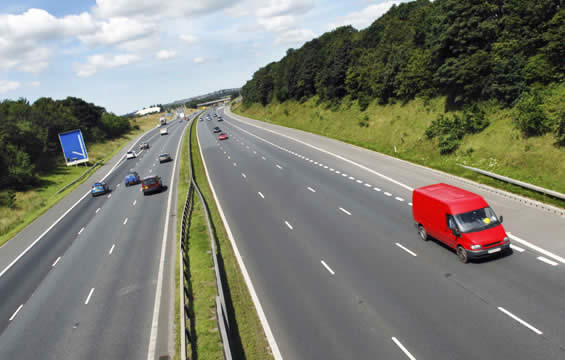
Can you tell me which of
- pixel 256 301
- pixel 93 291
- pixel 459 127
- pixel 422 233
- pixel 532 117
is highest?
pixel 532 117

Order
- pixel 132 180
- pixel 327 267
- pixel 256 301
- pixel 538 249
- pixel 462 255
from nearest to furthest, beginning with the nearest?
pixel 256 301
pixel 462 255
pixel 538 249
pixel 327 267
pixel 132 180

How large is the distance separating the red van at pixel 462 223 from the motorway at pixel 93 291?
11424 mm

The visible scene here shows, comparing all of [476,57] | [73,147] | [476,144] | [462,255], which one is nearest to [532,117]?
[476,144]

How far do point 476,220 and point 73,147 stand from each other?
57552mm

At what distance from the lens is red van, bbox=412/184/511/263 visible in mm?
14344

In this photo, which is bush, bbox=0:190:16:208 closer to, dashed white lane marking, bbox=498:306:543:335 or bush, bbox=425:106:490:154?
bush, bbox=425:106:490:154

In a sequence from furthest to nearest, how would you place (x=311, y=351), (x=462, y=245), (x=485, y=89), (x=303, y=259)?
(x=485, y=89)
(x=303, y=259)
(x=462, y=245)
(x=311, y=351)

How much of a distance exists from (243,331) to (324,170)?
23860 mm

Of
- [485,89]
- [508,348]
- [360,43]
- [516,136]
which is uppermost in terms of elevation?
[360,43]

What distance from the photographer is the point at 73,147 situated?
56.6 metres

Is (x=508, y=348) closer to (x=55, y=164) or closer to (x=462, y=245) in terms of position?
(x=462, y=245)

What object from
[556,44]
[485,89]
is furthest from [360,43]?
[556,44]

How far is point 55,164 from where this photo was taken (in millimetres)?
61156

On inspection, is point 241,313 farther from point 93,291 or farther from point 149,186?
point 149,186
